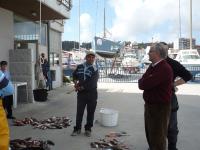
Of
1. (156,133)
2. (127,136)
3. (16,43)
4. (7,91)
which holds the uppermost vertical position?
(16,43)

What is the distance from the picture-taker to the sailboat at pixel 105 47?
3566 cm

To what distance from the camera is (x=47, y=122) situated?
10.5 m

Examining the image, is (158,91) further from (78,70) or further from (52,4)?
(52,4)

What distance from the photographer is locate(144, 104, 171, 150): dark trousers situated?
586 cm

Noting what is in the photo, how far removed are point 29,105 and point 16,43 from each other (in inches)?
147

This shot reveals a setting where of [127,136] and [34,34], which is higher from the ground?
[34,34]

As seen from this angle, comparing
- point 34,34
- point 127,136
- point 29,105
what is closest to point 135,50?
point 34,34

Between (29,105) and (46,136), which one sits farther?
(29,105)

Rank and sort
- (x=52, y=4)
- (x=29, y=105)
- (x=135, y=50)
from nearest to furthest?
(x=29, y=105) < (x=52, y=4) < (x=135, y=50)

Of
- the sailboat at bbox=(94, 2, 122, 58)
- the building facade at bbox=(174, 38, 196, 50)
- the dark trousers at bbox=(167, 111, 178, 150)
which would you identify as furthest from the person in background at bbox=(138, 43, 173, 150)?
the building facade at bbox=(174, 38, 196, 50)

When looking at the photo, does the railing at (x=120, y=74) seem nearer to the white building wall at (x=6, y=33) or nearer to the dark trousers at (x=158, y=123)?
the white building wall at (x=6, y=33)

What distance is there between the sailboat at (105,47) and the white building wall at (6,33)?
1953 centimetres

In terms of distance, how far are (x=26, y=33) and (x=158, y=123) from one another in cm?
1290

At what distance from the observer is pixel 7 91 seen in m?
6.85
